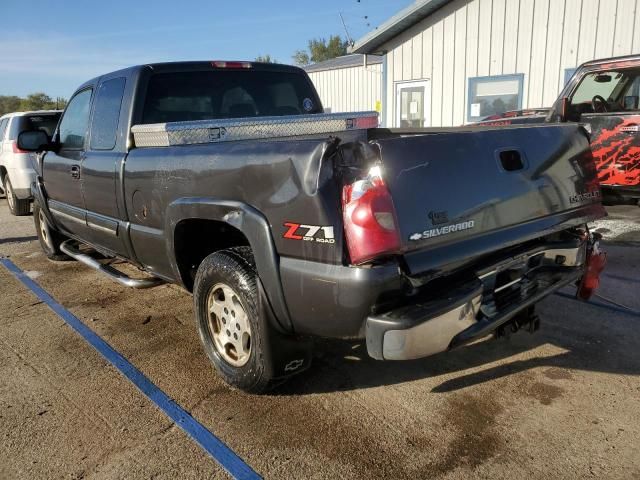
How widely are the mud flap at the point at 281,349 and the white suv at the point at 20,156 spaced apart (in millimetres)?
8279

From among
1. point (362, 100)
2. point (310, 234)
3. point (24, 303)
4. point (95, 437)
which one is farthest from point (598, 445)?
point (362, 100)

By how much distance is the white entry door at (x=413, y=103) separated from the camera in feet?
43.3

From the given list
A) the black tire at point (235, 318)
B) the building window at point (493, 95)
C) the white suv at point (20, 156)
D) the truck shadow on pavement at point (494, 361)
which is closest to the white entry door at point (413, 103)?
the building window at point (493, 95)

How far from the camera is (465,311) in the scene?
235 centimetres

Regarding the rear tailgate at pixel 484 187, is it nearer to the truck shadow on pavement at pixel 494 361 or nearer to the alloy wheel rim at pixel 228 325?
the truck shadow on pavement at pixel 494 361

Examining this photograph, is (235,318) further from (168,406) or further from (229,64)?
(229,64)

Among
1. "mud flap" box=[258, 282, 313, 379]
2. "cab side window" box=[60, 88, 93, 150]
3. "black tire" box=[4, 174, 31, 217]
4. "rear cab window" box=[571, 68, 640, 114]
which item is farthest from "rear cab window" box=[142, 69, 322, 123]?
"black tire" box=[4, 174, 31, 217]

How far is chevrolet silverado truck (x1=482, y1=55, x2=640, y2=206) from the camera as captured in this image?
20.3ft

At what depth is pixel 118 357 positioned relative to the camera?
363 cm

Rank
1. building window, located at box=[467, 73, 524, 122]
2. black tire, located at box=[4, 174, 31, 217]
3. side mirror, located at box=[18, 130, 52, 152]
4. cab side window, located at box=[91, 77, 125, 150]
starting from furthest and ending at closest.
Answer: building window, located at box=[467, 73, 524, 122] < black tire, located at box=[4, 174, 31, 217] < side mirror, located at box=[18, 130, 52, 152] < cab side window, located at box=[91, 77, 125, 150]

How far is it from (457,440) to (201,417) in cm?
135

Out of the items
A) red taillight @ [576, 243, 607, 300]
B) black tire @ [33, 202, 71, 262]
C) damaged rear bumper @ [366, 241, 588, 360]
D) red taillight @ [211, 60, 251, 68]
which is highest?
red taillight @ [211, 60, 251, 68]

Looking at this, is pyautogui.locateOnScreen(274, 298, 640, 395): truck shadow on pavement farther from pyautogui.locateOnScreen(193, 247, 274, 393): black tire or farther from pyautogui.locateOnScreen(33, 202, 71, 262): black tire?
pyautogui.locateOnScreen(33, 202, 71, 262): black tire

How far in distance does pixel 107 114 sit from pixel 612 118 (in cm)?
569
